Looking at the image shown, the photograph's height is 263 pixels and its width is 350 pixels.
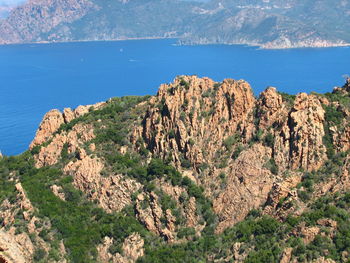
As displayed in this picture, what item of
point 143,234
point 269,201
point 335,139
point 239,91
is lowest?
point 143,234

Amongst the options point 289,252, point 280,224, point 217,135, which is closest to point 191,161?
point 217,135

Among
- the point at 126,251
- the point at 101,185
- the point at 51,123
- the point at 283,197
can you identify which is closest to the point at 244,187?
the point at 283,197

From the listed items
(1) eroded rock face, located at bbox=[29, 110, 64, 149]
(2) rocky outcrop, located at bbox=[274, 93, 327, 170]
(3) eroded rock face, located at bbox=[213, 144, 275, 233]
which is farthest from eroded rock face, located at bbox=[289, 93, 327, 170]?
(1) eroded rock face, located at bbox=[29, 110, 64, 149]

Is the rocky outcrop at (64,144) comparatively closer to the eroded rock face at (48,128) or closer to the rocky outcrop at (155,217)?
the eroded rock face at (48,128)

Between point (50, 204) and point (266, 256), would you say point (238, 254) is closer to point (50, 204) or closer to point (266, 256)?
point (266, 256)

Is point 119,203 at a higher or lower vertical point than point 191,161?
lower

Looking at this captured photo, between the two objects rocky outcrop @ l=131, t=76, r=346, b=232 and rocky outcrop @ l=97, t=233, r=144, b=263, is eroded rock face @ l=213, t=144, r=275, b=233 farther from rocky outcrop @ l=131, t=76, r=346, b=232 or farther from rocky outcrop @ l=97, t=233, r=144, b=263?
rocky outcrop @ l=97, t=233, r=144, b=263

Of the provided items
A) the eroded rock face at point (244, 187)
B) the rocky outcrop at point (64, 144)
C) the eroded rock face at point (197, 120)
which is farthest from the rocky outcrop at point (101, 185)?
the eroded rock face at point (244, 187)

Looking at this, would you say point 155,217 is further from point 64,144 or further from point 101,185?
point 64,144
